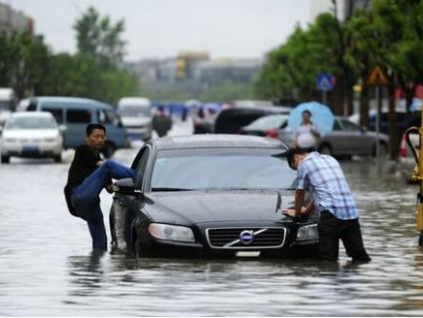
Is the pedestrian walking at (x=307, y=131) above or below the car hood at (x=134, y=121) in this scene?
above

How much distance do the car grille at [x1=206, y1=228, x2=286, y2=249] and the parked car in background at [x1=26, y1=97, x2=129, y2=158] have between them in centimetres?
3968

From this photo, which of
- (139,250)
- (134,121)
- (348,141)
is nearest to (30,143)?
(348,141)

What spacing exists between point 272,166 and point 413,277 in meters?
2.77

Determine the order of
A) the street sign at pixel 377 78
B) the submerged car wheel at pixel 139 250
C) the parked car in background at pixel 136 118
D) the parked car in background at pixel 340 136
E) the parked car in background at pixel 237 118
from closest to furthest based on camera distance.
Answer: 1. the submerged car wheel at pixel 139 250
2. the street sign at pixel 377 78
3. the parked car in background at pixel 340 136
4. the parked car in background at pixel 237 118
5. the parked car in background at pixel 136 118

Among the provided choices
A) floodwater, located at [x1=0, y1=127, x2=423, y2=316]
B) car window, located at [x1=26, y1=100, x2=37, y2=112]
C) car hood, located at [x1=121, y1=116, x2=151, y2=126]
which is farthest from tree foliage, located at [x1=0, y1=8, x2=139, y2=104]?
floodwater, located at [x1=0, y1=127, x2=423, y2=316]

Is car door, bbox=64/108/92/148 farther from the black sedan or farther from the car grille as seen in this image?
the car grille

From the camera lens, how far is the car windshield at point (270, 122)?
5350cm

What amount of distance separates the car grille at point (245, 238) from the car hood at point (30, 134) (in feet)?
112

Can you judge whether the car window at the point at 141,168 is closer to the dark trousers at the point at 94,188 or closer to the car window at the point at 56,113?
the dark trousers at the point at 94,188

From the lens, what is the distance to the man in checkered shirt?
16562 mm

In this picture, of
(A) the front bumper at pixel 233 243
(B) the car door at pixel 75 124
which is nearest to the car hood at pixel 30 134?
(B) the car door at pixel 75 124

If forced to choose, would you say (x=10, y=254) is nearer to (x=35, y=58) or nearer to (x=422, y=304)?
(x=422, y=304)

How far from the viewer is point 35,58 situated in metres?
119

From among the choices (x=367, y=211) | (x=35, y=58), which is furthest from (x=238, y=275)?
→ (x=35, y=58)
